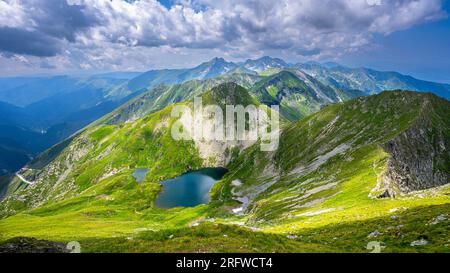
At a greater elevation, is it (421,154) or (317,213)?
(421,154)

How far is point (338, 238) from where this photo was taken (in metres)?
39.9

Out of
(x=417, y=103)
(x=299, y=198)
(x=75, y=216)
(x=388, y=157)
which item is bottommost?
(x=75, y=216)

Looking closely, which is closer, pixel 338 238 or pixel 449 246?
pixel 449 246

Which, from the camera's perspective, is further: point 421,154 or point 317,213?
point 421,154

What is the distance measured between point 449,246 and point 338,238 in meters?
14.6

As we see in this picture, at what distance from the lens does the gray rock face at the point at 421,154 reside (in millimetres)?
112875

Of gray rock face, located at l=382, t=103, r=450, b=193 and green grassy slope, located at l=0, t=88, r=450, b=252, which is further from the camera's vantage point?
gray rock face, located at l=382, t=103, r=450, b=193

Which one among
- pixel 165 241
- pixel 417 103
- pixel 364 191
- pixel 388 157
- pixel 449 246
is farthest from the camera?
pixel 417 103

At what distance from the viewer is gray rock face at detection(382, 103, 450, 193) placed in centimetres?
11288

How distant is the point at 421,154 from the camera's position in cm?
13462
